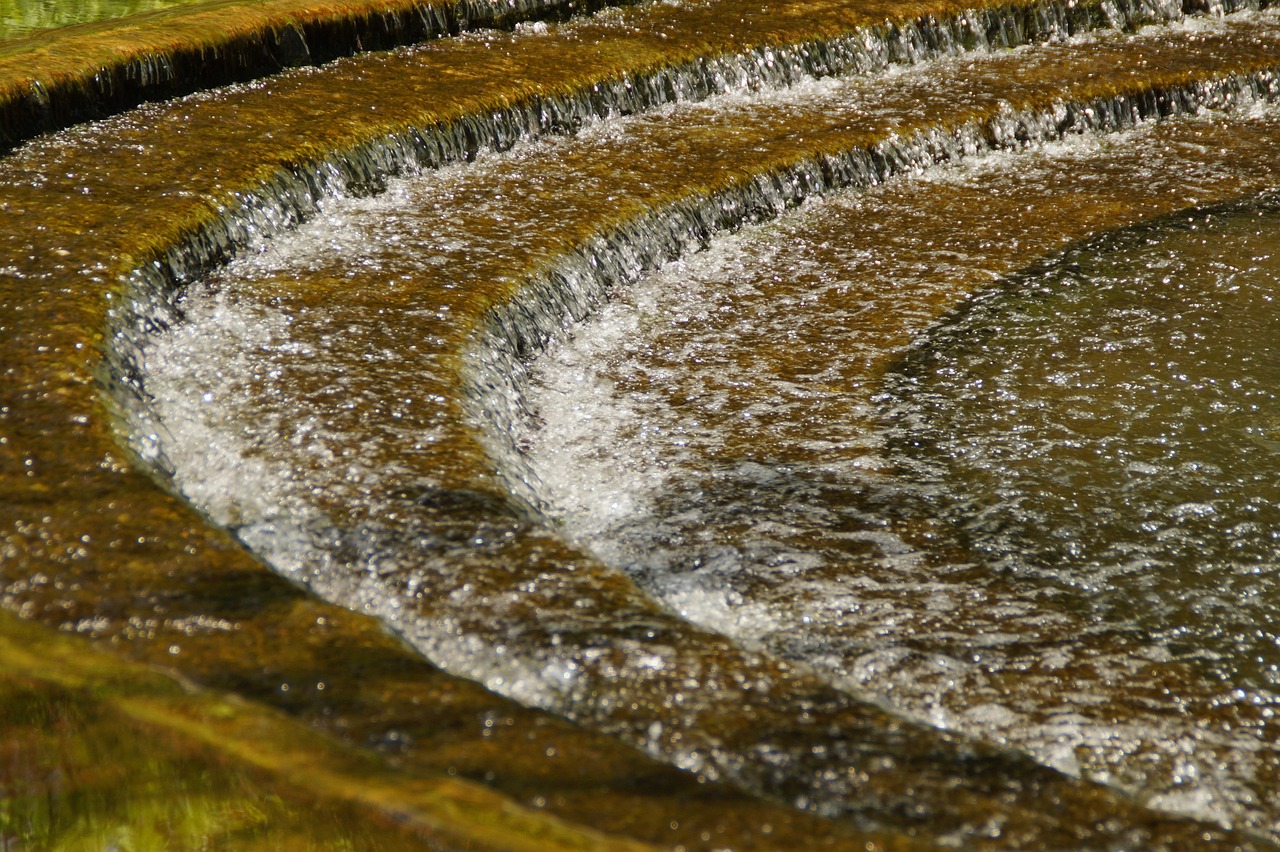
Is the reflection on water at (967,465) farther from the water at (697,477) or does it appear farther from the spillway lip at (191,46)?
the spillway lip at (191,46)

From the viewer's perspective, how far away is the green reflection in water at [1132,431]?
11.0ft

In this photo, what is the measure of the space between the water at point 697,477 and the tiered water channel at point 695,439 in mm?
15

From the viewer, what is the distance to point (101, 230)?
4.43 m

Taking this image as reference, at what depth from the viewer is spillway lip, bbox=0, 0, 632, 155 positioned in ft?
18.3

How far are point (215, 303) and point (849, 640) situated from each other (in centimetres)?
267

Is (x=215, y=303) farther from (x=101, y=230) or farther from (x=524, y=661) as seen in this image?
(x=524, y=661)

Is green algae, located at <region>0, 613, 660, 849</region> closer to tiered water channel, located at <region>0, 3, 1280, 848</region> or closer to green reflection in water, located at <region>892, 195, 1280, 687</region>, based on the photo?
tiered water channel, located at <region>0, 3, 1280, 848</region>

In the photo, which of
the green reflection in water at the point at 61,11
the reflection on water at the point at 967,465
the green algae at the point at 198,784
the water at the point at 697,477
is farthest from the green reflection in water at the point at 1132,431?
Answer: the green reflection in water at the point at 61,11

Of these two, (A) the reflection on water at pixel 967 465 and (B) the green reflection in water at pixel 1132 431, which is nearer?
(A) the reflection on water at pixel 967 465

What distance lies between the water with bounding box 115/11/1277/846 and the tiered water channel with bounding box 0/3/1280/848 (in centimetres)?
2

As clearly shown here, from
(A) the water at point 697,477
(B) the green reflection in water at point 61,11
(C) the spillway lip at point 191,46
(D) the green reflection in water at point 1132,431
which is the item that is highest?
(B) the green reflection in water at point 61,11

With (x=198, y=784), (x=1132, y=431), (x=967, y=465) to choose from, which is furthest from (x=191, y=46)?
(x=198, y=784)

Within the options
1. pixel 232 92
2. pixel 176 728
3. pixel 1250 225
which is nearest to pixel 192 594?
pixel 176 728

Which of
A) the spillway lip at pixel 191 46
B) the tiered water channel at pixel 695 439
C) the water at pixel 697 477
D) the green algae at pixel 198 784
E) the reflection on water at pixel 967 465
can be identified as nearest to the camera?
the green algae at pixel 198 784
